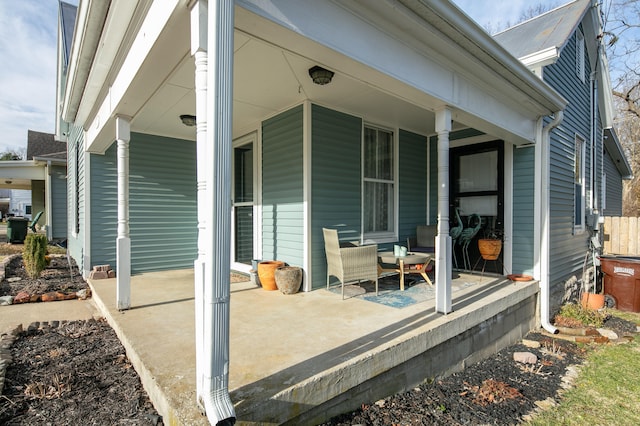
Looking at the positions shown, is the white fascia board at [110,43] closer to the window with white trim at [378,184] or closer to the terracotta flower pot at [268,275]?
the terracotta flower pot at [268,275]

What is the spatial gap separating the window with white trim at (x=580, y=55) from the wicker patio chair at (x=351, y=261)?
19.2 ft

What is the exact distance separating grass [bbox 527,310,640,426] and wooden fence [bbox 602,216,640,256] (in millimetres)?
5505

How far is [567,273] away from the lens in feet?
18.8

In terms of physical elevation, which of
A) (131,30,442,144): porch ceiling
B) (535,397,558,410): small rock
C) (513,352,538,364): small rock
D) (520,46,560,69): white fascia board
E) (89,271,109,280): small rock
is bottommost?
(535,397,558,410): small rock

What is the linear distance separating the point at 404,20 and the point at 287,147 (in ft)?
7.51

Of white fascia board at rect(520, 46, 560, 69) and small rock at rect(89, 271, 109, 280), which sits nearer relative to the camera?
white fascia board at rect(520, 46, 560, 69)

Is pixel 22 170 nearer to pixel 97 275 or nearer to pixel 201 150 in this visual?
pixel 97 275

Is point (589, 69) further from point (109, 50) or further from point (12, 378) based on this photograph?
point (12, 378)

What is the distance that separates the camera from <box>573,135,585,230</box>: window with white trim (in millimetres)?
6090

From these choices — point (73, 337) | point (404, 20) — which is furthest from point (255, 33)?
point (73, 337)

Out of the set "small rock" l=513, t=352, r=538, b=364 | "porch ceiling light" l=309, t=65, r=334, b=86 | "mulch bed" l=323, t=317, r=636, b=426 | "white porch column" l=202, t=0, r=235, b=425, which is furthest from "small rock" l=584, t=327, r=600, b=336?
"white porch column" l=202, t=0, r=235, b=425

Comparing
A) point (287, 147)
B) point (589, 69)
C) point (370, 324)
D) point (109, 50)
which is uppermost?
point (589, 69)

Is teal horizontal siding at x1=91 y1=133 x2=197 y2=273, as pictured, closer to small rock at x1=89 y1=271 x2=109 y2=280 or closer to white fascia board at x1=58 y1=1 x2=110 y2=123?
small rock at x1=89 y1=271 x2=109 y2=280

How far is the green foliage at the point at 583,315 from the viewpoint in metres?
4.87
